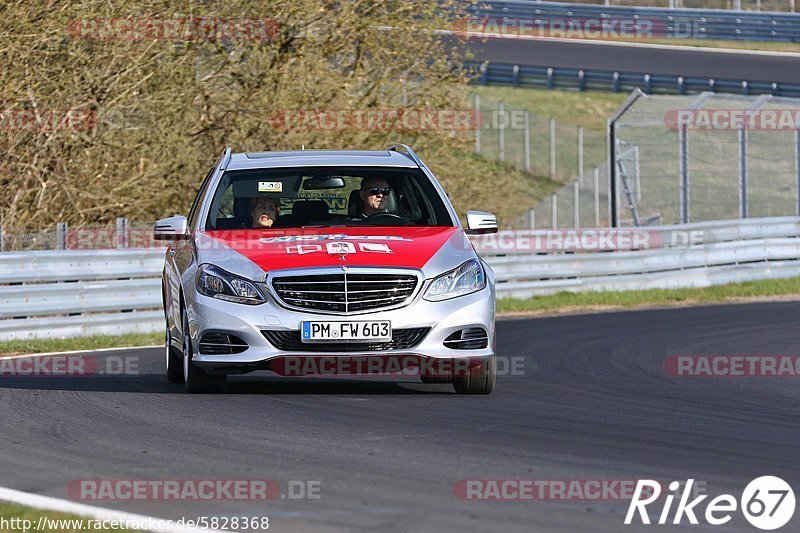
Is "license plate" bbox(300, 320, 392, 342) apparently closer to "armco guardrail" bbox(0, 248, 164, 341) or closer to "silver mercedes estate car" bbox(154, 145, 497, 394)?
"silver mercedes estate car" bbox(154, 145, 497, 394)

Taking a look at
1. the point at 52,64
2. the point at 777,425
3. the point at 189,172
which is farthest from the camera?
the point at 189,172

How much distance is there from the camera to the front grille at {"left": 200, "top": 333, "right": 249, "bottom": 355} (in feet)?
31.7

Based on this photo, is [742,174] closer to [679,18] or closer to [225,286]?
[225,286]

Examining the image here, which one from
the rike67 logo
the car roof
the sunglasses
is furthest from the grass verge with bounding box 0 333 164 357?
the rike67 logo

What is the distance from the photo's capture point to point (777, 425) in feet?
28.7

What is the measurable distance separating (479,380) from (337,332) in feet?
A: 3.91

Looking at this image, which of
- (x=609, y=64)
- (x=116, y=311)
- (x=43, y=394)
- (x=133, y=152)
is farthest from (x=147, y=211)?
(x=609, y=64)

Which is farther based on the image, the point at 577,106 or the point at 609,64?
the point at 577,106

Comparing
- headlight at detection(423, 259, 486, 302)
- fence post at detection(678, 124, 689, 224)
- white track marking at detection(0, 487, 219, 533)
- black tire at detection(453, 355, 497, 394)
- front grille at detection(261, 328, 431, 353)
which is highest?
white track marking at detection(0, 487, 219, 533)

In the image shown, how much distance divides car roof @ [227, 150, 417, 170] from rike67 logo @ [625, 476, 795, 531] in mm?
4915

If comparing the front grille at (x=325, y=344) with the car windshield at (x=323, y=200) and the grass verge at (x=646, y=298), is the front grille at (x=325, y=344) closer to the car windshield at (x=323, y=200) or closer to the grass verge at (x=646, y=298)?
the car windshield at (x=323, y=200)

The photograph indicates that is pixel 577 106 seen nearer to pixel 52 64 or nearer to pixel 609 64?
pixel 609 64

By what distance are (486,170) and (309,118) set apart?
3877mm

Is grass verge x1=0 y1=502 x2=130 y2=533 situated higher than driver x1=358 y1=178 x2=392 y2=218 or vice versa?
driver x1=358 y1=178 x2=392 y2=218
